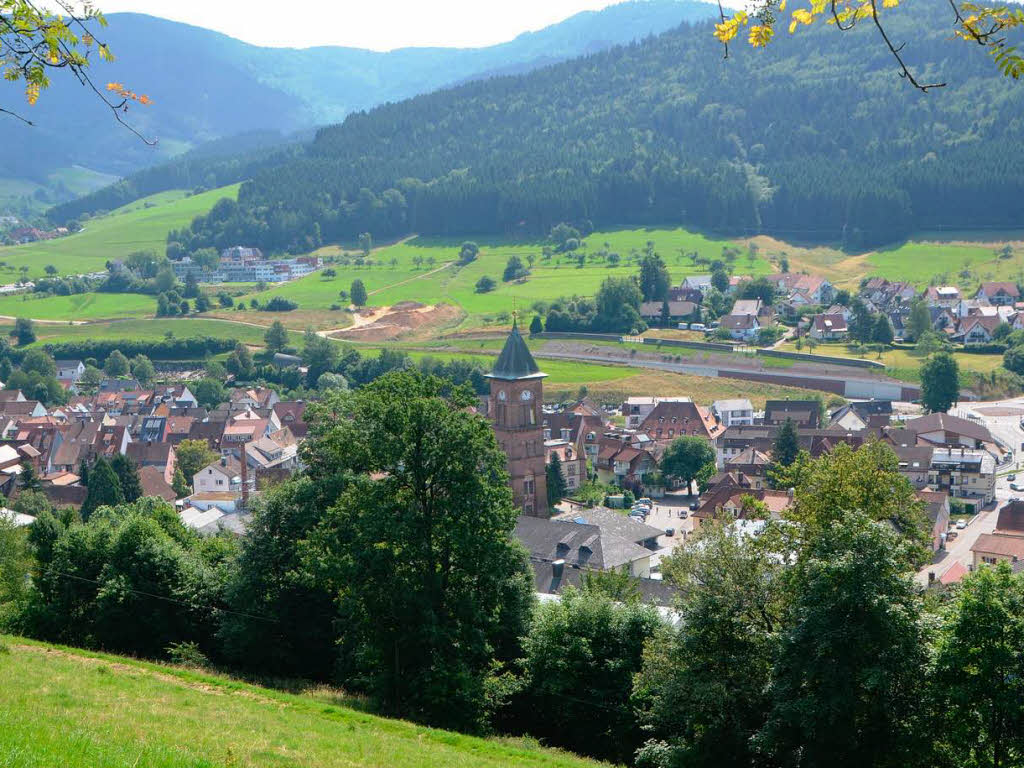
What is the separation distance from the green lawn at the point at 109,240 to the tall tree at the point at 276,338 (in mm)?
51408

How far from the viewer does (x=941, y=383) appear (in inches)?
2790

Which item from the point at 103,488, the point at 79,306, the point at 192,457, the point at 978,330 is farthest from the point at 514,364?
the point at 79,306

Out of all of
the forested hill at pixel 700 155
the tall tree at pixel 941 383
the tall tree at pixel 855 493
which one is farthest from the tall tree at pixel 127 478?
the forested hill at pixel 700 155

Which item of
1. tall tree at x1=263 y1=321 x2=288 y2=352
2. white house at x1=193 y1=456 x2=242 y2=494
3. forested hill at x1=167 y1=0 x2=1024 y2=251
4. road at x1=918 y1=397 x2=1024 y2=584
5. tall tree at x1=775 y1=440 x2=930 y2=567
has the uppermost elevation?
forested hill at x1=167 y1=0 x2=1024 y2=251

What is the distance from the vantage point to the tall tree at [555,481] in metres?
54.0

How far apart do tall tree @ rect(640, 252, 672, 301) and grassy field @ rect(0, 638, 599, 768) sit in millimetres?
80642

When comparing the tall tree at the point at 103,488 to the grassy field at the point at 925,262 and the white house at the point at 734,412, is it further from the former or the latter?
the grassy field at the point at 925,262

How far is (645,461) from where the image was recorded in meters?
61.4

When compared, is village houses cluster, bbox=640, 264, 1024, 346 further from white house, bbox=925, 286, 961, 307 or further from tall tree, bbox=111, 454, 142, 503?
tall tree, bbox=111, 454, 142, 503

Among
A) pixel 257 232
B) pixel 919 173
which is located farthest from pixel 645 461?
pixel 257 232

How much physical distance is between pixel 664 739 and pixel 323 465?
9.80 m

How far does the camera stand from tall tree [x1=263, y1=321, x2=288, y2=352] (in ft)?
302

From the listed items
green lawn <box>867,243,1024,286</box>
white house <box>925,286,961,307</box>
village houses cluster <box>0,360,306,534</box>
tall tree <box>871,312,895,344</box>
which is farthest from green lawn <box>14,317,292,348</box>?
green lawn <box>867,243,1024,286</box>

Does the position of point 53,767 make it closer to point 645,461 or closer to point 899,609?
point 899,609
